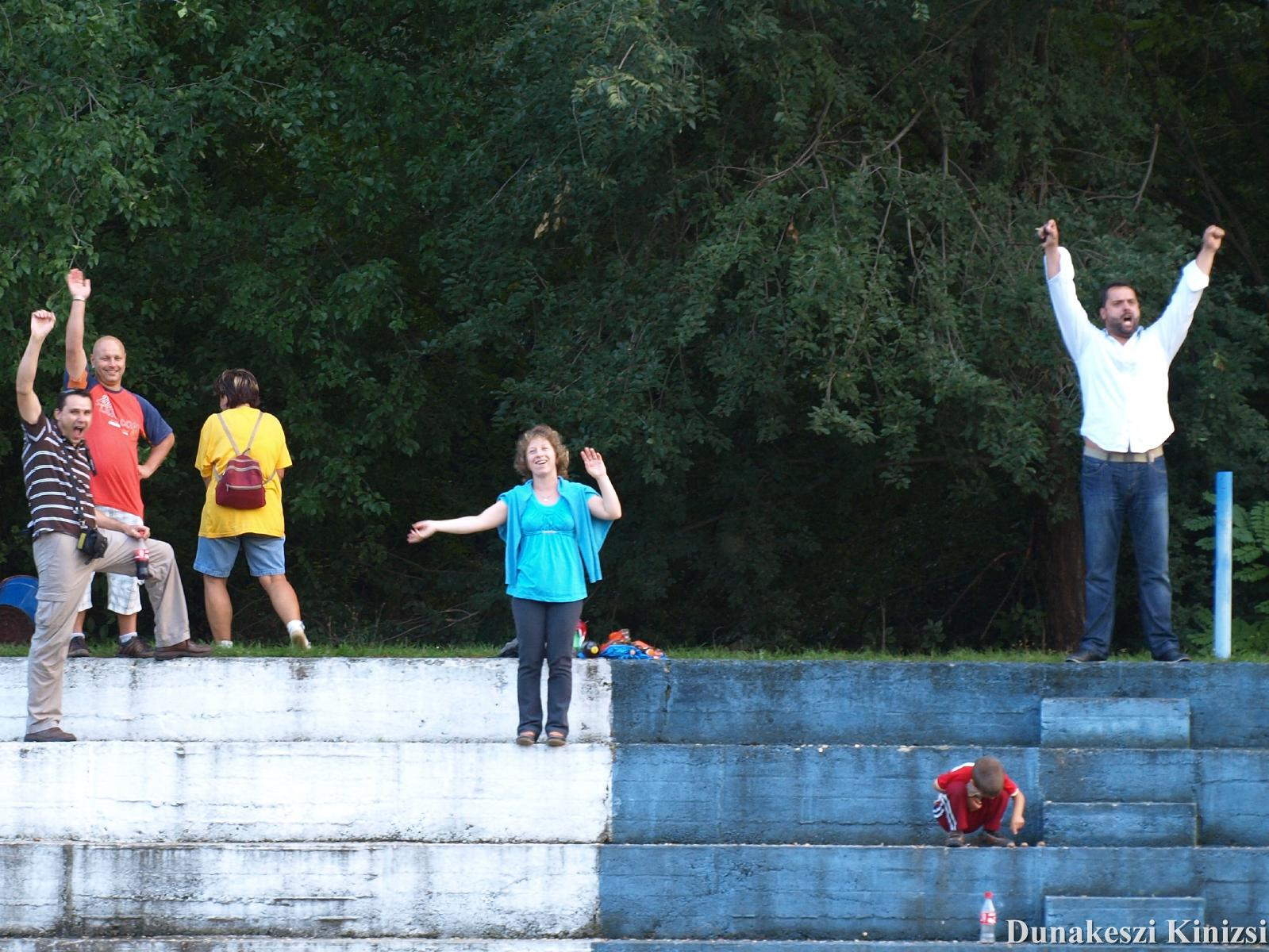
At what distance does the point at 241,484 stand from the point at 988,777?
13.8ft

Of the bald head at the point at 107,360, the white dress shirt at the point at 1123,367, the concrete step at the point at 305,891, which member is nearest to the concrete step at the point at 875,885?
the concrete step at the point at 305,891

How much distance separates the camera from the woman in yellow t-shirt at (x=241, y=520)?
895 cm

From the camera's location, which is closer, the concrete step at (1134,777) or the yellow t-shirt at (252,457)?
the concrete step at (1134,777)

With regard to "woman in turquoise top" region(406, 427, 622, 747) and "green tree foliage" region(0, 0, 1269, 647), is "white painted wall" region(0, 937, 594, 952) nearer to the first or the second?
"woman in turquoise top" region(406, 427, 622, 747)

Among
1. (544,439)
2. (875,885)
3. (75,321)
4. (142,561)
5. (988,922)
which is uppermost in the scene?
(75,321)

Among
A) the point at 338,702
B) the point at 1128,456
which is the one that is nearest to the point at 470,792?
the point at 338,702

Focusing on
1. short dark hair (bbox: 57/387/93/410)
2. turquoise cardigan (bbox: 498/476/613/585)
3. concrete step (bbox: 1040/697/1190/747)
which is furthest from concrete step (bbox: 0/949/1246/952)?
short dark hair (bbox: 57/387/93/410)

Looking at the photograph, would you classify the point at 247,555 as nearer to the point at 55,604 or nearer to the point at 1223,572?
the point at 55,604

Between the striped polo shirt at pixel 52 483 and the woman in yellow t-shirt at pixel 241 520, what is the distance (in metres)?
0.97

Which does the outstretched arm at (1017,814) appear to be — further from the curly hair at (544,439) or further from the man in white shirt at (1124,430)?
the curly hair at (544,439)

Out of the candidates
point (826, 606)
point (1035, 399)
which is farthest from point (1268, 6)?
point (826, 606)

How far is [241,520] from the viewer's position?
891 cm

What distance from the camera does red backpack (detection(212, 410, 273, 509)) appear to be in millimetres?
8828

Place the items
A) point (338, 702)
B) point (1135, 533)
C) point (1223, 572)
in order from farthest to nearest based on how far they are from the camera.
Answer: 1. point (1223, 572)
2. point (338, 702)
3. point (1135, 533)
